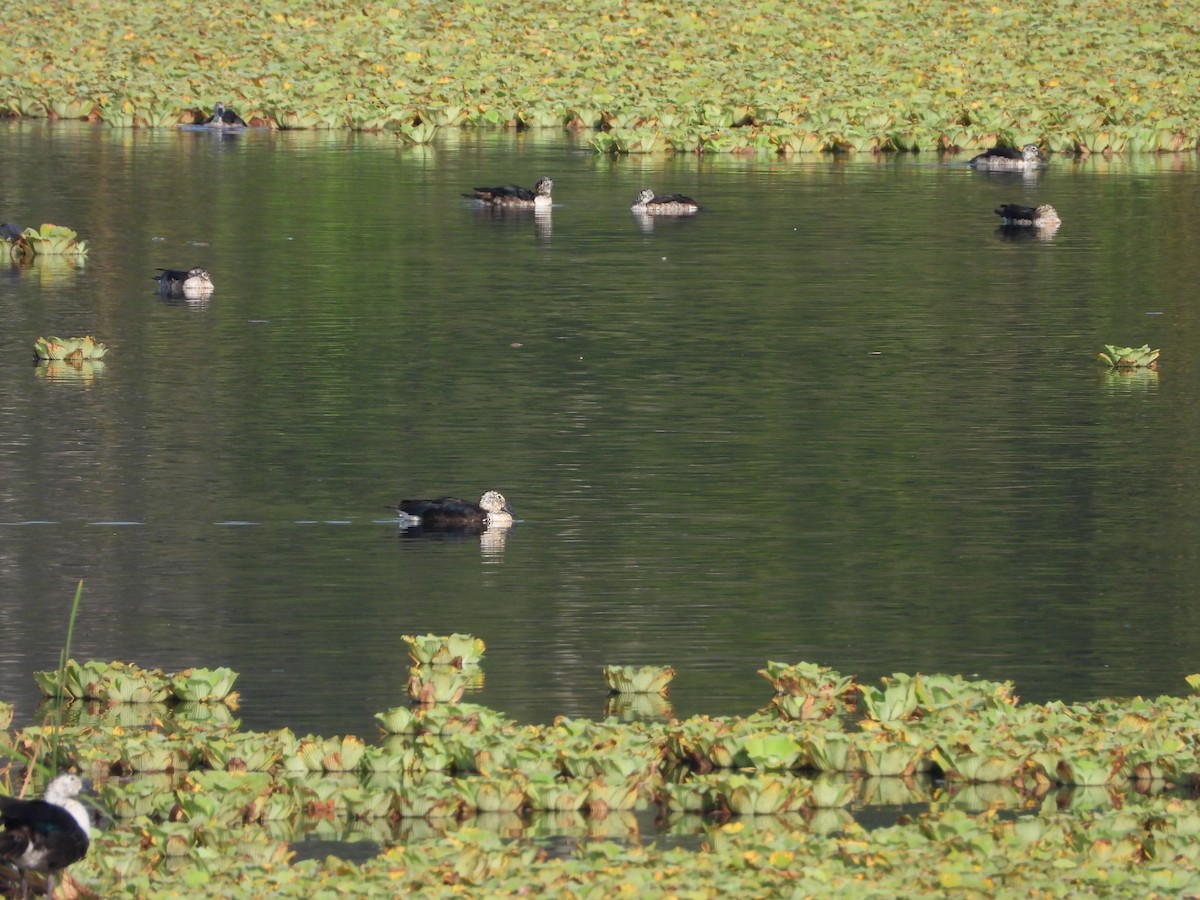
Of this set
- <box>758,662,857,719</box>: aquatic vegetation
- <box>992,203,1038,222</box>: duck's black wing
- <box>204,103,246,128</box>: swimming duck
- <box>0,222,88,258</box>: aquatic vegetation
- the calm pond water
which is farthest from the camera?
<box>204,103,246,128</box>: swimming duck

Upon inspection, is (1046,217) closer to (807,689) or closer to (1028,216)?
(1028,216)

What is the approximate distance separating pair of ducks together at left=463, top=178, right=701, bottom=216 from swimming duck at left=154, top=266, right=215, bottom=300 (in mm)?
7300

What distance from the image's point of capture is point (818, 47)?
49562mm

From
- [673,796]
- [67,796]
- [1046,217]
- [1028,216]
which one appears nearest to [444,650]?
[673,796]

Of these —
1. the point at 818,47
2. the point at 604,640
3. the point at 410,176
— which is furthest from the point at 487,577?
the point at 818,47

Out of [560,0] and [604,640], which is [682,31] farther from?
[604,640]

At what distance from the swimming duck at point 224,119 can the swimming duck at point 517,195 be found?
12057mm

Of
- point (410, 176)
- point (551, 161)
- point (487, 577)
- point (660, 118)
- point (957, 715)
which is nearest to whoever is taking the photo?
point (957, 715)

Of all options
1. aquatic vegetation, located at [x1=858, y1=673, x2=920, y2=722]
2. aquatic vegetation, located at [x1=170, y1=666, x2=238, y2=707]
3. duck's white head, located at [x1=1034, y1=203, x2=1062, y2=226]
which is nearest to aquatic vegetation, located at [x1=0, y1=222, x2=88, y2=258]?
duck's white head, located at [x1=1034, y1=203, x2=1062, y2=226]

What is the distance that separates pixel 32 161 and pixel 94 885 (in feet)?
96.3

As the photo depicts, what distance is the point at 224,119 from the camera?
4375 centimetres

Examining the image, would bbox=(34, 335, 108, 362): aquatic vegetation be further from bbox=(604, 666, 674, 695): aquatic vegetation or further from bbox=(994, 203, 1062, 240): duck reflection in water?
bbox=(994, 203, 1062, 240): duck reflection in water

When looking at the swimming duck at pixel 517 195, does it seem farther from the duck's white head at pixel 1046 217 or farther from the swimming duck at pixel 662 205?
the duck's white head at pixel 1046 217

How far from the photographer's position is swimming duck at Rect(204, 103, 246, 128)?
43500 mm
